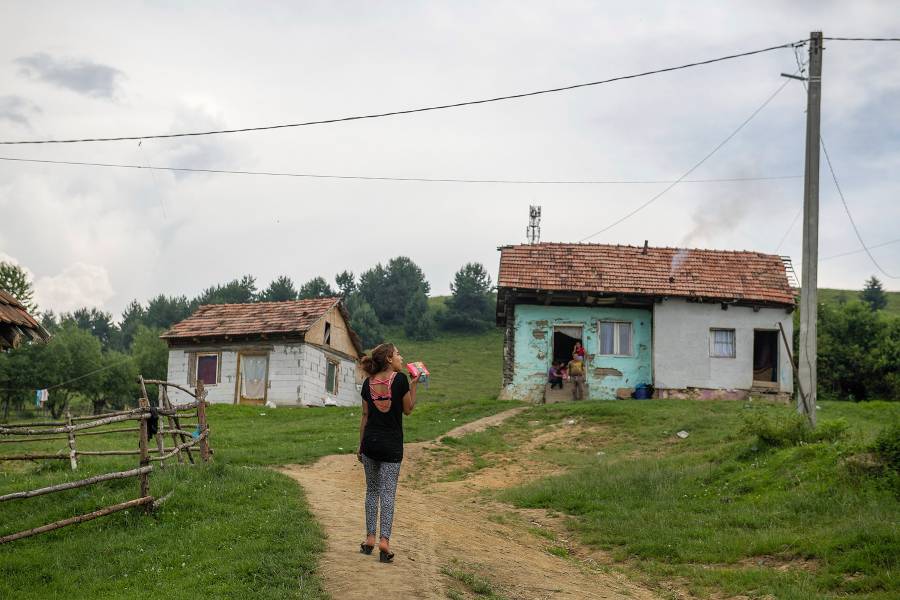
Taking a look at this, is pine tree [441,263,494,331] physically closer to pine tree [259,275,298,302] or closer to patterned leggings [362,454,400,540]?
pine tree [259,275,298,302]

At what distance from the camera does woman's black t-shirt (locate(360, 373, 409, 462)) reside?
32.5 ft

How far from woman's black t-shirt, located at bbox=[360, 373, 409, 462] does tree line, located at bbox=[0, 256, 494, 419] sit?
39.8 meters

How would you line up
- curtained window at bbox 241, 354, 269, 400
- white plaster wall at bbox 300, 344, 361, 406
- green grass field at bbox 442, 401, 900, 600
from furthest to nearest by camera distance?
1. white plaster wall at bbox 300, 344, 361, 406
2. curtained window at bbox 241, 354, 269, 400
3. green grass field at bbox 442, 401, 900, 600

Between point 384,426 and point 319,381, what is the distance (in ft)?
95.8

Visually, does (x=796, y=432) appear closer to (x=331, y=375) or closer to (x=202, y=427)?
(x=202, y=427)

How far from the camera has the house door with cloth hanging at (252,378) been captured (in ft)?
122

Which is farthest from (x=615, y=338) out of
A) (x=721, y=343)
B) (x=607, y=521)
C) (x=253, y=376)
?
(x=607, y=521)

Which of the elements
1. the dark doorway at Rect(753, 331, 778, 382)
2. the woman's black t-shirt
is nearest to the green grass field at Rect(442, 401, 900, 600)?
the woman's black t-shirt

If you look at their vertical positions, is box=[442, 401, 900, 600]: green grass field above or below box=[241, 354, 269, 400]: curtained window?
below

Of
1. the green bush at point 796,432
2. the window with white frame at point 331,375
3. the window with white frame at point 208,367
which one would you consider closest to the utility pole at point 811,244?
the green bush at point 796,432

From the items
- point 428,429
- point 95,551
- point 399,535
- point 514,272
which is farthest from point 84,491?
point 514,272

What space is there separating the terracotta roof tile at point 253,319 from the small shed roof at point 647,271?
29.8 ft

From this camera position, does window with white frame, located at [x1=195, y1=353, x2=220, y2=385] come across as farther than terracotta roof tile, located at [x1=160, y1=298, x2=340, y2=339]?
Yes

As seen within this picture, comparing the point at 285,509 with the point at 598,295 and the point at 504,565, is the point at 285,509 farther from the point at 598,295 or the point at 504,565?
the point at 598,295
